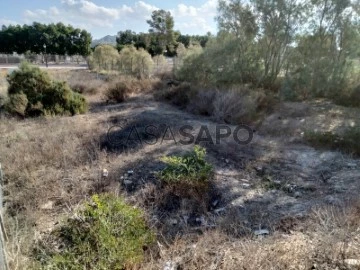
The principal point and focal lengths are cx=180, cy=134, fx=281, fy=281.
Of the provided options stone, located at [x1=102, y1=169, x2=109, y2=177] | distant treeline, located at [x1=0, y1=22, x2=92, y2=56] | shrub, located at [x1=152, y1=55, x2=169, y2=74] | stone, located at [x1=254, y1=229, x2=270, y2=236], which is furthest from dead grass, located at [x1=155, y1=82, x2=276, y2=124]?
distant treeline, located at [x1=0, y1=22, x2=92, y2=56]

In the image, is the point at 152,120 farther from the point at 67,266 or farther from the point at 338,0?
the point at 338,0

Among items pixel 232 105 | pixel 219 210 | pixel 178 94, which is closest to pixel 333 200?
pixel 219 210

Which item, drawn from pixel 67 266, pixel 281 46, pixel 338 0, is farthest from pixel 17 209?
pixel 338 0

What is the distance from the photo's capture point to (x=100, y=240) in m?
2.55

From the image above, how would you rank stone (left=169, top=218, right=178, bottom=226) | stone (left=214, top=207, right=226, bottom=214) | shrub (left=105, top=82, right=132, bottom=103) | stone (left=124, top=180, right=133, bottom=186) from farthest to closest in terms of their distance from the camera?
shrub (left=105, top=82, right=132, bottom=103) < stone (left=124, top=180, right=133, bottom=186) < stone (left=214, top=207, right=226, bottom=214) < stone (left=169, top=218, right=178, bottom=226)

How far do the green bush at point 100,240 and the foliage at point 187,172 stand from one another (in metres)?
1.15

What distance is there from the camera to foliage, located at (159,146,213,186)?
4.02 metres

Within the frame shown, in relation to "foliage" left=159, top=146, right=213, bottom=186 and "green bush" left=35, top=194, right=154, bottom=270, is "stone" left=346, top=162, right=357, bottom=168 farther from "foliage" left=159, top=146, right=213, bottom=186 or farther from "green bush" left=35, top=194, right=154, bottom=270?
"green bush" left=35, top=194, right=154, bottom=270

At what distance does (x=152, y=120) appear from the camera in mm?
7262

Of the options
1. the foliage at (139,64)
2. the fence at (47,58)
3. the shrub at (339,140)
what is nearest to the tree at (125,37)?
the fence at (47,58)

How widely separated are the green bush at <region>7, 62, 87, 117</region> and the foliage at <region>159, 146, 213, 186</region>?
524 cm

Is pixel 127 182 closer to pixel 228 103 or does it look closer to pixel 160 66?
pixel 228 103

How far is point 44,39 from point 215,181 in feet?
119

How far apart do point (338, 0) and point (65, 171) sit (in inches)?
375
